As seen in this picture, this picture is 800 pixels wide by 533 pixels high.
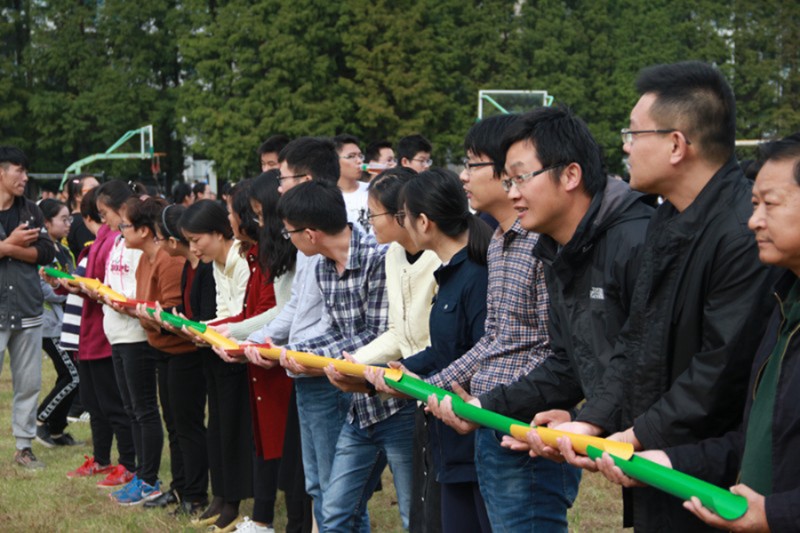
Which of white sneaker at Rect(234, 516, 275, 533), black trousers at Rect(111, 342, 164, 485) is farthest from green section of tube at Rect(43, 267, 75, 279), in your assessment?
white sneaker at Rect(234, 516, 275, 533)

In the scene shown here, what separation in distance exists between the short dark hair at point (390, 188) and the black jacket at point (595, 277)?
49.6 inches

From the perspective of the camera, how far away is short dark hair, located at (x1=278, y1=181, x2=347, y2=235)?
527 cm

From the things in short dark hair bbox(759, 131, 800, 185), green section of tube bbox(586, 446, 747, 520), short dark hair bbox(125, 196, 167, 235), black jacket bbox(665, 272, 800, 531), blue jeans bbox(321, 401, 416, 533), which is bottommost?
blue jeans bbox(321, 401, 416, 533)

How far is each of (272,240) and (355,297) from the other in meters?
0.75

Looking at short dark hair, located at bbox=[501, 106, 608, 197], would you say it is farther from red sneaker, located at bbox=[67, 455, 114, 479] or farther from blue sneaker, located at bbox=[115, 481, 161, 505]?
red sneaker, located at bbox=[67, 455, 114, 479]

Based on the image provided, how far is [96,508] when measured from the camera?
294 inches

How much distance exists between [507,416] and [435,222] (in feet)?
Answer: 3.30

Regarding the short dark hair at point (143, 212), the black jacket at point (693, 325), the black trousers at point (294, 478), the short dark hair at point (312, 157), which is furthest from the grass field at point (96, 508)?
the black jacket at point (693, 325)

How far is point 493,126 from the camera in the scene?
430cm

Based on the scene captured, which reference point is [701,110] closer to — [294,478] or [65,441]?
[294,478]

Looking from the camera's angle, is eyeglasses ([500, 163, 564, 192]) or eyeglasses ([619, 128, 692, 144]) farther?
eyeglasses ([500, 163, 564, 192])

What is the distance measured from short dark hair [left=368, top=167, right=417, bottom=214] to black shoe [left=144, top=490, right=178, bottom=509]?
336cm

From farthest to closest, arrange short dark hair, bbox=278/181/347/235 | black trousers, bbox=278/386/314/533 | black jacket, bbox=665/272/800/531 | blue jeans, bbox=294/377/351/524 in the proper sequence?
black trousers, bbox=278/386/314/533
blue jeans, bbox=294/377/351/524
short dark hair, bbox=278/181/347/235
black jacket, bbox=665/272/800/531

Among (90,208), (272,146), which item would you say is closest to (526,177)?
(272,146)
